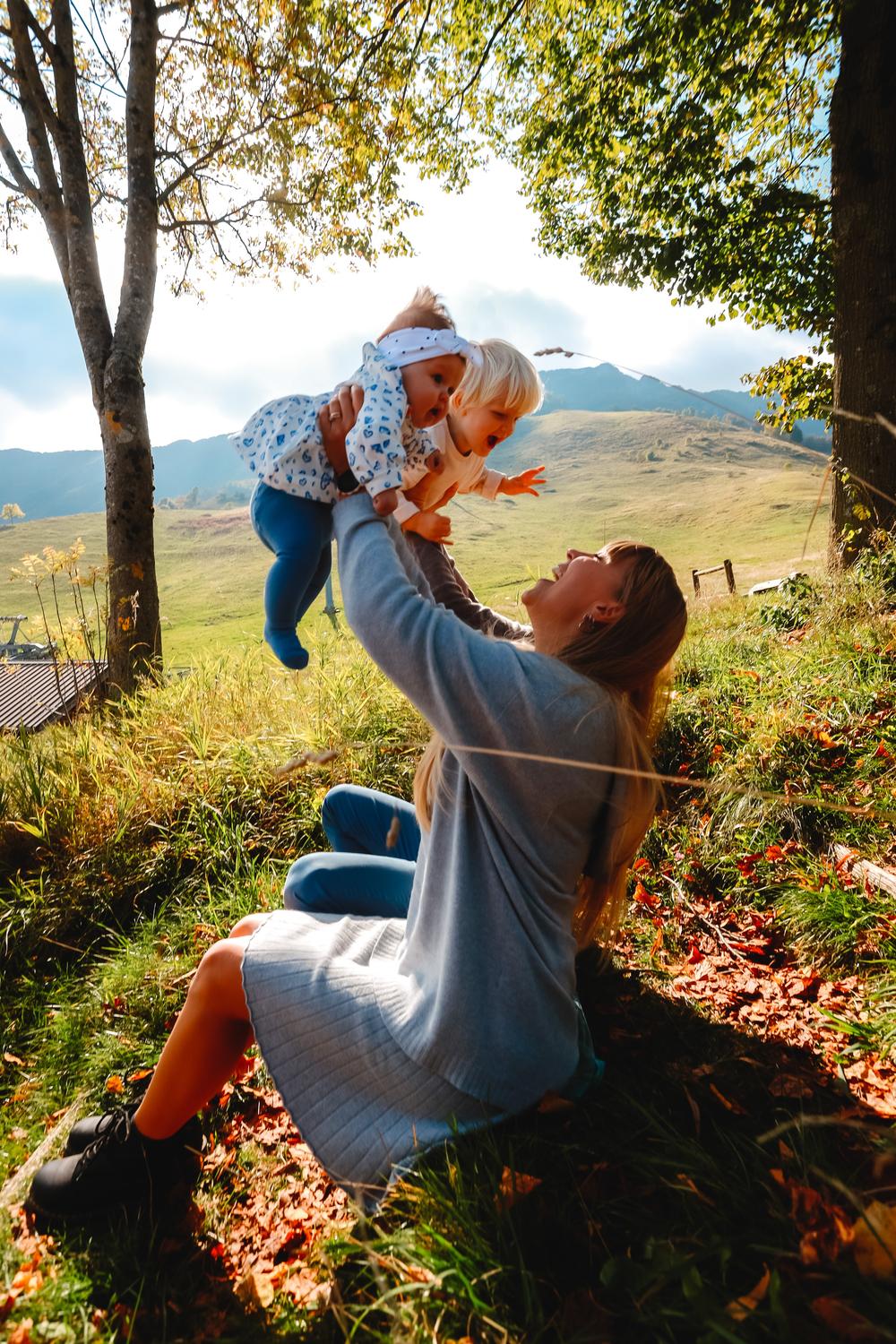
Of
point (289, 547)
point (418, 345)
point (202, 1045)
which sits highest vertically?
point (418, 345)

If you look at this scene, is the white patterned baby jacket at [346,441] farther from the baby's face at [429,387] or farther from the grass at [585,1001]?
the grass at [585,1001]

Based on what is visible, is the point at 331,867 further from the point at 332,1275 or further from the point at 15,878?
the point at 15,878

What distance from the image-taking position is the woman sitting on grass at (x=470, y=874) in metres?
1.52

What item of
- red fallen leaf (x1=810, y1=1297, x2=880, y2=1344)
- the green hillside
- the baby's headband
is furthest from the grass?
the green hillside

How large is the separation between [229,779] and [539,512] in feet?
308

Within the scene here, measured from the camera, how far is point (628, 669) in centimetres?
171

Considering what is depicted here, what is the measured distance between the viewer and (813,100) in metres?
7.29

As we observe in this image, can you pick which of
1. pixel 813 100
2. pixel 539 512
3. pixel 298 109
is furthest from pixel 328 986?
pixel 539 512

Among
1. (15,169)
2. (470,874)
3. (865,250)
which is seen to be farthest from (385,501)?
(15,169)

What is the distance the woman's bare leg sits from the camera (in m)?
1.80

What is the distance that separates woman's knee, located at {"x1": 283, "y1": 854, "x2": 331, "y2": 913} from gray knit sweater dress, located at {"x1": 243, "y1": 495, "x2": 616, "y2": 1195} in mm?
457

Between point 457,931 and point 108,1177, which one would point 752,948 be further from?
point 108,1177

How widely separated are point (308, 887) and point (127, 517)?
5.64 metres

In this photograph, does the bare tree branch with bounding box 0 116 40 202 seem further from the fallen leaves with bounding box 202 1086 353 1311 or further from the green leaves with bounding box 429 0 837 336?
the fallen leaves with bounding box 202 1086 353 1311
